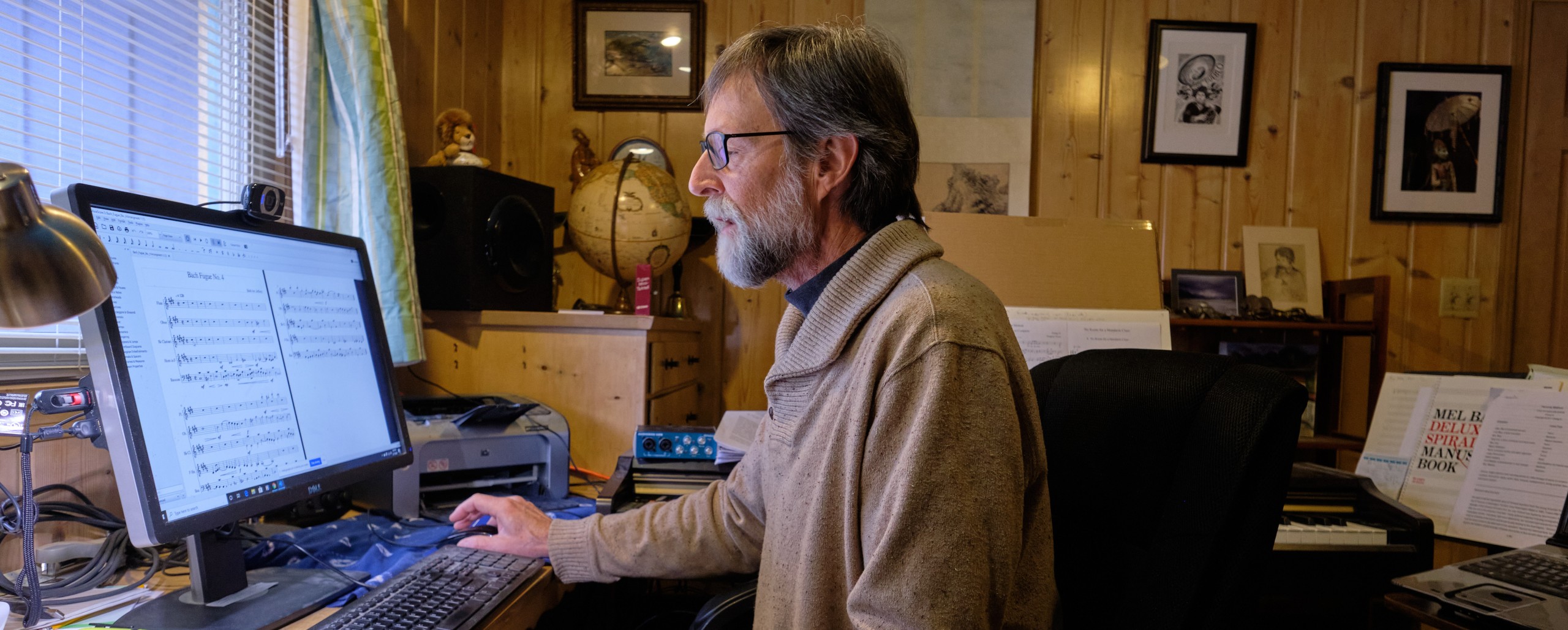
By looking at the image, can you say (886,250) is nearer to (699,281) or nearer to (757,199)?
(757,199)

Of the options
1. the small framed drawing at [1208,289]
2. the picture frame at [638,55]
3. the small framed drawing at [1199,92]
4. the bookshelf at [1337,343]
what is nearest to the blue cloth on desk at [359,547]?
the picture frame at [638,55]

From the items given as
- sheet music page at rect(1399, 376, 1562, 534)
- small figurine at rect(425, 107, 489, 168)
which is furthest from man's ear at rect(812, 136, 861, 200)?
sheet music page at rect(1399, 376, 1562, 534)

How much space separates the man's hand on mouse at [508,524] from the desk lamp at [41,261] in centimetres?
70

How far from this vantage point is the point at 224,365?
93 cm

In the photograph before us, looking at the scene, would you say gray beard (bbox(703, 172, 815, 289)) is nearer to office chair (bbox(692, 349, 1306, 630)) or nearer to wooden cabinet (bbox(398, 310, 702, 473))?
office chair (bbox(692, 349, 1306, 630))

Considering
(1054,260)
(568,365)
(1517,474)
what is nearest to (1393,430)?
(1517,474)

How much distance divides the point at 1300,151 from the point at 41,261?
3.17m

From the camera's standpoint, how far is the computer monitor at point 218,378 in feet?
2.65

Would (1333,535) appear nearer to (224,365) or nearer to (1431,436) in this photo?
(1431,436)

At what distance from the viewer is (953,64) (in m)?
2.77

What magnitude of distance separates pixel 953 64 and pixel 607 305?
1387 millimetres

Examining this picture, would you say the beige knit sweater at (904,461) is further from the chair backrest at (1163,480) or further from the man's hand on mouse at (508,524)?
the man's hand on mouse at (508,524)

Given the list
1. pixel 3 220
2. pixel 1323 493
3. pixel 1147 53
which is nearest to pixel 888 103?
pixel 3 220

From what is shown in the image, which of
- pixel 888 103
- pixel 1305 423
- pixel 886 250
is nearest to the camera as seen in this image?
pixel 886 250
